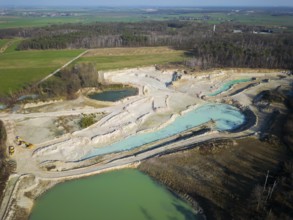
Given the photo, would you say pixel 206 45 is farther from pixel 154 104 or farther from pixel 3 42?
pixel 3 42

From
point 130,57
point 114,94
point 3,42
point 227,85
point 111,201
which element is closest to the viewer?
point 111,201

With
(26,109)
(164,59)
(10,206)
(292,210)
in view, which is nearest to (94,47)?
(164,59)

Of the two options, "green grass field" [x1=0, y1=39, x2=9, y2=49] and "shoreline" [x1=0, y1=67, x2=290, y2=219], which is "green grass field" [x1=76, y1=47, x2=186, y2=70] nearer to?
"shoreline" [x1=0, y1=67, x2=290, y2=219]

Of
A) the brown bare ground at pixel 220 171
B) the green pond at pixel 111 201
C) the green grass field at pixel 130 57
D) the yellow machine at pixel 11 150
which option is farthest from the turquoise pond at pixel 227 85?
the yellow machine at pixel 11 150

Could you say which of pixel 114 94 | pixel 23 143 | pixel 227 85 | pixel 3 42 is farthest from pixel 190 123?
pixel 3 42

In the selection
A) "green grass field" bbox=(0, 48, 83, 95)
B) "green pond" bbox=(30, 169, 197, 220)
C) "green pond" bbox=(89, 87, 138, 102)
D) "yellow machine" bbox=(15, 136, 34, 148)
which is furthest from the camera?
"green grass field" bbox=(0, 48, 83, 95)

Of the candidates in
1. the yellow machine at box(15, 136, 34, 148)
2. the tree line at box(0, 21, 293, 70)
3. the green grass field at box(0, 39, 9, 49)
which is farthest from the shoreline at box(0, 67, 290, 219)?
the green grass field at box(0, 39, 9, 49)
